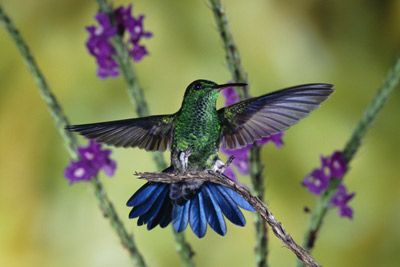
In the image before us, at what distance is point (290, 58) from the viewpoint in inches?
96.2

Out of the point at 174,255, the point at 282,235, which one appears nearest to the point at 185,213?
the point at 282,235

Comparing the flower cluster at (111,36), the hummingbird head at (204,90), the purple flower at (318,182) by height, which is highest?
the flower cluster at (111,36)

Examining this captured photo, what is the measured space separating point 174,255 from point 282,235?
63.7 inches

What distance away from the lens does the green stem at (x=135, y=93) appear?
5.56 feet

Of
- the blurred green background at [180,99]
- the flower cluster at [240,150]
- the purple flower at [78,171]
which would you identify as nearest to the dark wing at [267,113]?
the flower cluster at [240,150]

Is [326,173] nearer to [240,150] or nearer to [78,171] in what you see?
[240,150]

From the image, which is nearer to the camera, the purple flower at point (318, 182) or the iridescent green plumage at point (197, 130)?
the iridescent green plumage at point (197, 130)

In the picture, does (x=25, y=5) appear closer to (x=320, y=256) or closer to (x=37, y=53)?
(x=37, y=53)

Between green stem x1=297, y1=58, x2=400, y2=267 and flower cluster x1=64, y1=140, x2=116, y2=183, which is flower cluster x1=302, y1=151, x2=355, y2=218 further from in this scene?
flower cluster x1=64, y1=140, x2=116, y2=183

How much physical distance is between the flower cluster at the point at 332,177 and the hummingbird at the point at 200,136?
0.61 m

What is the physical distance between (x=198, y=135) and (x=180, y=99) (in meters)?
1.25

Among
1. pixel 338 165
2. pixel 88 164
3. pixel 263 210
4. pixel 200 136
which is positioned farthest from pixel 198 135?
pixel 338 165

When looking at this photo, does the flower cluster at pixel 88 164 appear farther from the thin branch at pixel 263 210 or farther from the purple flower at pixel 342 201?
the thin branch at pixel 263 210

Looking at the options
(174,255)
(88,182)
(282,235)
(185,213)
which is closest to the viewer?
(282,235)
